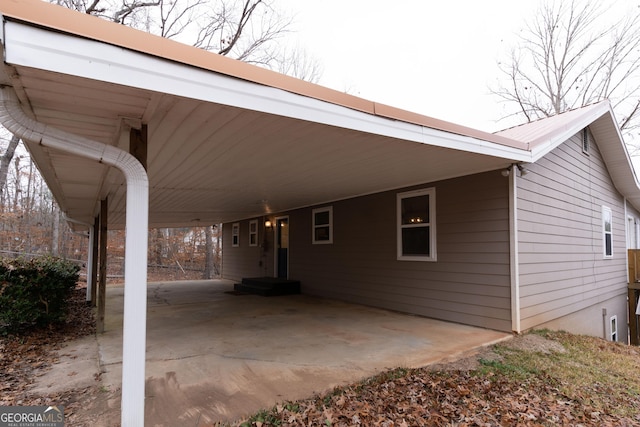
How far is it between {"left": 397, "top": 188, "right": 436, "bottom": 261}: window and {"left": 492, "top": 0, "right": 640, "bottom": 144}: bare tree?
12.2 m

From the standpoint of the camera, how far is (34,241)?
1597 cm

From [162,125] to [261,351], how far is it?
267cm

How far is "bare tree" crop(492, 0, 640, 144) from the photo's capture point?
12812 mm

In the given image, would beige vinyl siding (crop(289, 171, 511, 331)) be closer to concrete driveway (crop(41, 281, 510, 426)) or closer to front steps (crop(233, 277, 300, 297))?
concrete driveway (crop(41, 281, 510, 426))

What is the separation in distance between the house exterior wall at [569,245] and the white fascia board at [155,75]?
3629 mm

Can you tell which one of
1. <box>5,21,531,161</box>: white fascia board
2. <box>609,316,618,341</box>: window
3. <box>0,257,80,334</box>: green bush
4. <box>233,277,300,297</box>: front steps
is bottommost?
<box>609,316,618,341</box>: window

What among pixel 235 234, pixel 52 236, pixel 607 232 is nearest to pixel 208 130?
pixel 607 232

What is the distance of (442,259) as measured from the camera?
18.5ft

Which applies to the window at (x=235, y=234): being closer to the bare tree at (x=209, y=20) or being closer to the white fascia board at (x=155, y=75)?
the bare tree at (x=209, y=20)

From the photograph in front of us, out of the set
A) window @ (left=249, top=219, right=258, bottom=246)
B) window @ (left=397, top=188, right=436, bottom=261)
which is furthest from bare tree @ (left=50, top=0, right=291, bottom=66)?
window @ (left=397, top=188, right=436, bottom=261)

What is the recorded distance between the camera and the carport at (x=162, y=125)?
1.66 metres

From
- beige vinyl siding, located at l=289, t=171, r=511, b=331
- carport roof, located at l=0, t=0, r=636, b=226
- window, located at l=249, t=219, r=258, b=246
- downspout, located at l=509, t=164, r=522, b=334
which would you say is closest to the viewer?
carport roof, located at l=0, t=0, r=636, b=226

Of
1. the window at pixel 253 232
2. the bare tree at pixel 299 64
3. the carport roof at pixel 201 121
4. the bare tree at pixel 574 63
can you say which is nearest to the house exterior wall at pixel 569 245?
the carport roof at pixel 201 121

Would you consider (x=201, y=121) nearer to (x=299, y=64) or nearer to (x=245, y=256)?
(x=245, y=256)
